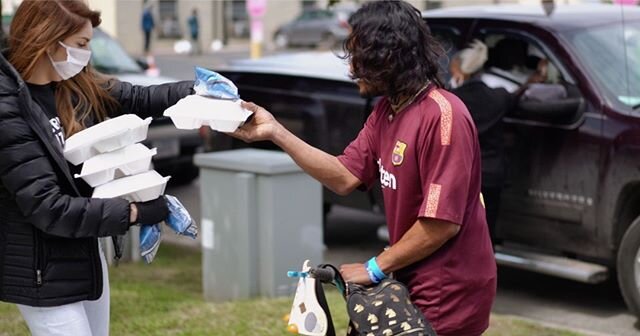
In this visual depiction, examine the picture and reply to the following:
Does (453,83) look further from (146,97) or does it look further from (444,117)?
(444,117)

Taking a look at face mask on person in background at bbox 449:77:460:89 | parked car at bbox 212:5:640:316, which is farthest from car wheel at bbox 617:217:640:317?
face mask on person in background at bbox 449:77:460:89

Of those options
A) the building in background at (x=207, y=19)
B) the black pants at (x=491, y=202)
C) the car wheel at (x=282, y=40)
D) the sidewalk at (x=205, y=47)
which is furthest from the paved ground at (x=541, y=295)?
the building in background at (x=207, y=19)

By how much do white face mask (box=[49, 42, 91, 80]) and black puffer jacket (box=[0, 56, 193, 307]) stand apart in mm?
161

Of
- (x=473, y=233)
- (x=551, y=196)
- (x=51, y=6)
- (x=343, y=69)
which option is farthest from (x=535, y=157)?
(x=51, y=6)

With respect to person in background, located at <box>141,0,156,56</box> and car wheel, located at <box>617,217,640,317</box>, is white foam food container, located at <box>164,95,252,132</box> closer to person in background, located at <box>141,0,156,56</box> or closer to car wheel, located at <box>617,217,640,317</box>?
car wheel, located at <box>617,217,640,317</box>

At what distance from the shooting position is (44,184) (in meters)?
3.09

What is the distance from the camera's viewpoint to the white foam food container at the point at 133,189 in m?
3.17

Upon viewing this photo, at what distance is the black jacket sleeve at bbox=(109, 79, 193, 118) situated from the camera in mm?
3609

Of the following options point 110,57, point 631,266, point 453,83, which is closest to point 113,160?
point 631,266

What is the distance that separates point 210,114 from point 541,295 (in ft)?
14.6

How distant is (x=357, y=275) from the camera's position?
3.11 m

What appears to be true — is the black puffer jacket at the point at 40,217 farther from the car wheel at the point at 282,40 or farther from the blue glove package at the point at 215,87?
the car wheel at the point at 282,40

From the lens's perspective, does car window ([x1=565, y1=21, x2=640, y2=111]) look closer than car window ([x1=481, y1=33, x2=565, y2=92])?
Yes

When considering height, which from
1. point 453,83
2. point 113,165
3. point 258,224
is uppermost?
point 113,165
